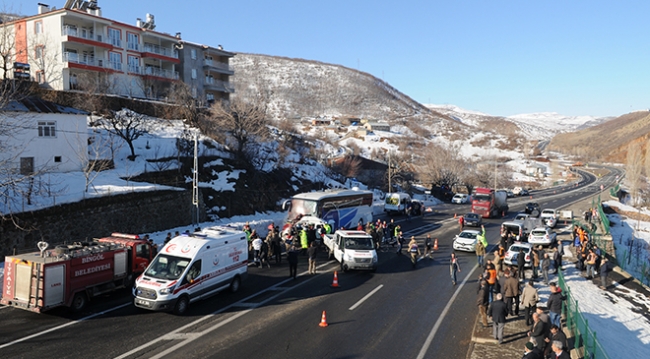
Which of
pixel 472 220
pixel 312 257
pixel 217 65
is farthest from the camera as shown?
pixel 217 65

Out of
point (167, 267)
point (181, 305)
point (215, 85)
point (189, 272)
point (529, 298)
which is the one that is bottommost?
point (181, 305)

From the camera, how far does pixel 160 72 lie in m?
57.8

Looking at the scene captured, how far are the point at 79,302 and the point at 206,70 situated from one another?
5762 cm

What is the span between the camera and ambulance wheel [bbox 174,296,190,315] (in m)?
14.1

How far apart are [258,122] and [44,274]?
32.9 metres

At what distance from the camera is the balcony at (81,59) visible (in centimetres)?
4588

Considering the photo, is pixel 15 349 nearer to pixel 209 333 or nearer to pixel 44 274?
pixel 44 274

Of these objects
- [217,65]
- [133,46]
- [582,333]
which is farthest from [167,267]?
[217,65]

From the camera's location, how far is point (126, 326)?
517 inches

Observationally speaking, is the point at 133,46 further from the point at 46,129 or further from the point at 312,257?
Result: the point at 312,257

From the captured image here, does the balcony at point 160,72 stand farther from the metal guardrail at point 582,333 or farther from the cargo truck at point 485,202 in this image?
the metal guardrail at point 582,333

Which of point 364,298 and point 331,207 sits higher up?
point 331,207

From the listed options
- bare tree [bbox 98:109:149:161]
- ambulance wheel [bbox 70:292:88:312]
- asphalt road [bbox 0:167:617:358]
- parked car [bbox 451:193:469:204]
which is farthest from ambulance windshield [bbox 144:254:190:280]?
parked car [bbox 451:193:469:204]

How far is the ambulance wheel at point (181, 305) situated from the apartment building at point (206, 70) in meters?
49.5
